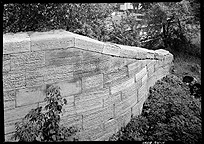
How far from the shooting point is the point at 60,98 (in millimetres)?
2553

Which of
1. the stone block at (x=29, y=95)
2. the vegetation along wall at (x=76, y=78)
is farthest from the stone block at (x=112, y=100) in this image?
the stone block at (x=29, y=95)

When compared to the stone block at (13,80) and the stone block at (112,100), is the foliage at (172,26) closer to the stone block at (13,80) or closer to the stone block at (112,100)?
the stone block at (112,100)

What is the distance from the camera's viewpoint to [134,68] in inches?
123

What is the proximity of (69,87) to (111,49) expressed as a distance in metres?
0.72

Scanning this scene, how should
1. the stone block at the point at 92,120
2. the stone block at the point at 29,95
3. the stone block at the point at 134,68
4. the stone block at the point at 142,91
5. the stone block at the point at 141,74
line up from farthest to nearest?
the stone block at the point at 142,91 < the stone block at the point at 141,74 < the stone block at the point at 134,68 < the stone block at the point at 92,120 < the stone block at the point at 29,95

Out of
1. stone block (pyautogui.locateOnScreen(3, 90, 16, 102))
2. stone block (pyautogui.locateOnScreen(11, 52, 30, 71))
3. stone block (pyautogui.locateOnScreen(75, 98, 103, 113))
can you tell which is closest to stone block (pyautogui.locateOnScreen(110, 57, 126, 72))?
stone block (pyautogui.locateOnScreen(75, 98, 103, 113))

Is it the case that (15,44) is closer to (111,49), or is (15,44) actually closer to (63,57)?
(63,57)

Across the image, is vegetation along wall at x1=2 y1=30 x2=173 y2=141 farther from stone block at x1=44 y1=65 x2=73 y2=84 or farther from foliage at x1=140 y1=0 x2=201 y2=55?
foliage at x1=140 y1=0 x2=201 y2=55

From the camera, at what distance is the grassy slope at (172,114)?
2.94 meters

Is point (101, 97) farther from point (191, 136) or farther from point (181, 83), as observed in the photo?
point (181, 83)

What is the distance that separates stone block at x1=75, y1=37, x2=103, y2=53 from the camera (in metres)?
2.56

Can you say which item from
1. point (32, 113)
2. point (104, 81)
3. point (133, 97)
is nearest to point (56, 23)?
point (104, 81)

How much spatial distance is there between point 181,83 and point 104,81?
154 cm

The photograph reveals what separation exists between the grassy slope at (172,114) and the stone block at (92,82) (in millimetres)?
771
